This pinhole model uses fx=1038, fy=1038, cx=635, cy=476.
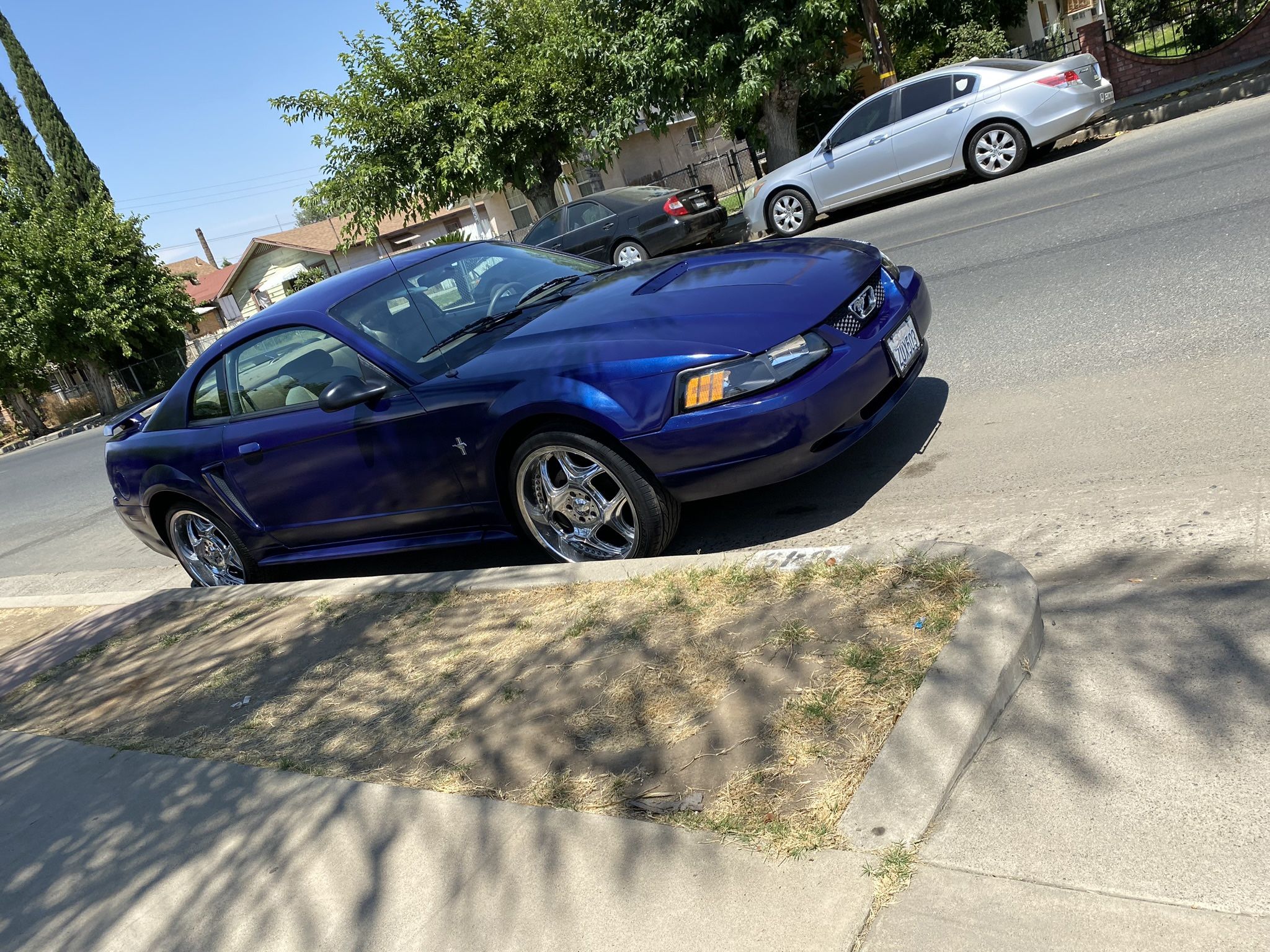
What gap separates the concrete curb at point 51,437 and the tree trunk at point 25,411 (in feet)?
1.12

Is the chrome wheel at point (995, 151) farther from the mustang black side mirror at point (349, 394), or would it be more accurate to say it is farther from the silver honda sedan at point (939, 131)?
the mustang black side mirror at point (349, 394)

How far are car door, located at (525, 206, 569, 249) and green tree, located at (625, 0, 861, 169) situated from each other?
3.63 meters

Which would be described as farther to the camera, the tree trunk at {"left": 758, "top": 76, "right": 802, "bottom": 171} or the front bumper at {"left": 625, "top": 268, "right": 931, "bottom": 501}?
the tree trunk at {"left": 758, "top": 76, "right": 802, "bottom": 171}

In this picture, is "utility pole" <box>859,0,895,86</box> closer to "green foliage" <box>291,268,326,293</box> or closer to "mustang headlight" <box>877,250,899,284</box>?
"mustang headlight" <box>877,250,899,284</box>

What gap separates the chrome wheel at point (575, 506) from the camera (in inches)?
181

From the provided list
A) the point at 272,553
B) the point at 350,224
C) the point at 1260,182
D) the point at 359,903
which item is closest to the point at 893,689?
the point at 359,903

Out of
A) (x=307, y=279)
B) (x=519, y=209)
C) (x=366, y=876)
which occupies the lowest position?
(x=366, y=876)

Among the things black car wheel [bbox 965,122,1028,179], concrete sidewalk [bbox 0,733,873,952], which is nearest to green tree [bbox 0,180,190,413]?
black car wheel [bbox 965,122,1028,179]

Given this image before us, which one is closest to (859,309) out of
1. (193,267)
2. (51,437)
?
(51,437)

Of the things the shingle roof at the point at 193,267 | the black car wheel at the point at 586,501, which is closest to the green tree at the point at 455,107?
the black car wheel at the point at 586,501

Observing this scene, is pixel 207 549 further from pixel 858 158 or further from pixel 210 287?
pixel 210 287

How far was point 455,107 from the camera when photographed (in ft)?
80.6

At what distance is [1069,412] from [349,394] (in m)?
3.53

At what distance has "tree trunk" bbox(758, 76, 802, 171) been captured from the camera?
1964 centimetres
